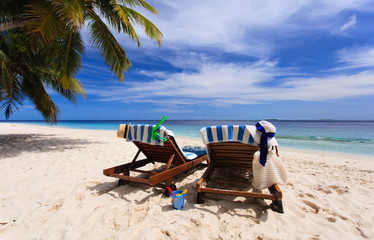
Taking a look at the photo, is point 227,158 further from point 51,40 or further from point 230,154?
point 51,40

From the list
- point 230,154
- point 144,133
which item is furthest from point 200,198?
point 144,133

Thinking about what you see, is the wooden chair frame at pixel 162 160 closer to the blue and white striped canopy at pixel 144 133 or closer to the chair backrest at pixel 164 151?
the chair backrest at pixel 164 151

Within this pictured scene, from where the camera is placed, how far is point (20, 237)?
176 cm

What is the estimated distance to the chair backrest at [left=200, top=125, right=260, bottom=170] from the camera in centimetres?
241

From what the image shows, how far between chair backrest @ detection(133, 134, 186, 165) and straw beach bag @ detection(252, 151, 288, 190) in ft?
4.18

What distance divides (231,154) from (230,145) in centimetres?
24

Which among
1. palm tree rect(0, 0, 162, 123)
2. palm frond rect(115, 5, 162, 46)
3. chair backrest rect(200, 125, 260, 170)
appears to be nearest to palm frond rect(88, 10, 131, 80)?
palm tree rect(0, 0, 162, 123)

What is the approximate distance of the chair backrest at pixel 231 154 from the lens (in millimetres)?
2728

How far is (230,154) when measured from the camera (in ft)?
9.59

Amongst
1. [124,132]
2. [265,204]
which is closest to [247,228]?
[265,204]

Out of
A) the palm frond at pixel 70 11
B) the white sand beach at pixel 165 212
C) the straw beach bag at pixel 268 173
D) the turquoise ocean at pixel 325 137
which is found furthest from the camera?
the turquoise ocean at pixel 325 137

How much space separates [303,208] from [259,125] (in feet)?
3.89

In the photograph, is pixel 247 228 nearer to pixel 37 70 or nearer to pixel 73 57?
pixel 73 57

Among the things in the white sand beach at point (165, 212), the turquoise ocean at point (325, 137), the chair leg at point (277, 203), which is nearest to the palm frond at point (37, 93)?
the white sand beach at point (165, 212)
